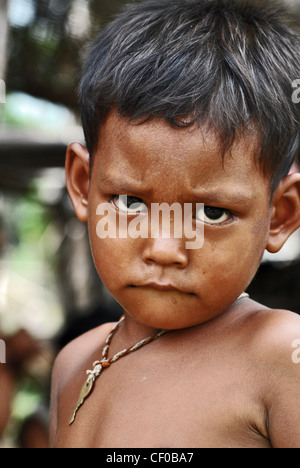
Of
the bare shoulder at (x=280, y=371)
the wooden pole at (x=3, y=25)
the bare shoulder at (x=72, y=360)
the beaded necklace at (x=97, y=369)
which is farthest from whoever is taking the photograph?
the wooden pole at (x=3, y=25)

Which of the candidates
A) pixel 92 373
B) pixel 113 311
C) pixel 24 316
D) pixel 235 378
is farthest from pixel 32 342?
pixel 235 378

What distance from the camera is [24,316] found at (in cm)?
923

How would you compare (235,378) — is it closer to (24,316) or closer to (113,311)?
(113,311)

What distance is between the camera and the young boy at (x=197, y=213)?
4.11ft

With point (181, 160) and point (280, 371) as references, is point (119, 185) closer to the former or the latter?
point (181, 160)

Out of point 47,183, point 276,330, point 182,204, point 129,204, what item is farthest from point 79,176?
point 47,183

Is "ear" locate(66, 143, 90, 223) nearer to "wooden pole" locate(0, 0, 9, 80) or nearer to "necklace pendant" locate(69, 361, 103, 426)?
"necklace pendant" locate(69, 361, 103, 426)

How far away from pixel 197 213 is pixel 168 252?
0.34 ft

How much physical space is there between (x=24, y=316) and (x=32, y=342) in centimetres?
354

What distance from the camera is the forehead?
4.09 ft

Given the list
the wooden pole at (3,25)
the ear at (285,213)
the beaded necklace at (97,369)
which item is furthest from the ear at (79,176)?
the wooden pole at (3,25)

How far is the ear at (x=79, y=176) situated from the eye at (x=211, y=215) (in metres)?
0.40

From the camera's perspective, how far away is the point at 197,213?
1281 mm

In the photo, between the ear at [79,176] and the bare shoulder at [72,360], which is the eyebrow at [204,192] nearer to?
the ear at [79,176]
